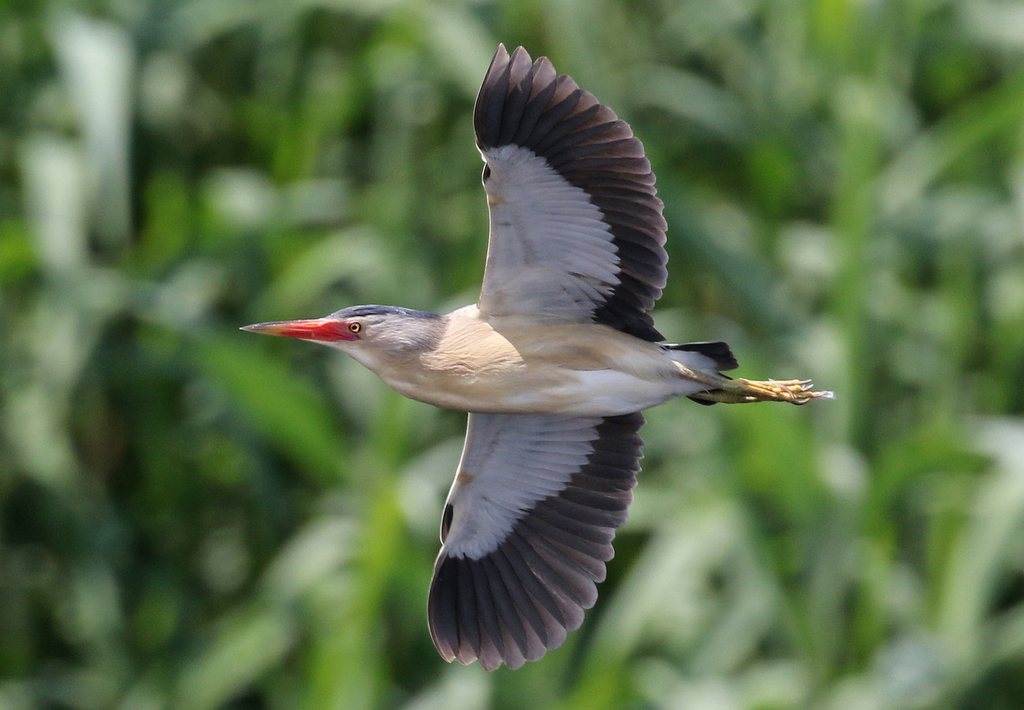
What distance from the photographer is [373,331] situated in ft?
10.4

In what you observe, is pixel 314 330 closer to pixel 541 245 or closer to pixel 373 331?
pixel 373 331

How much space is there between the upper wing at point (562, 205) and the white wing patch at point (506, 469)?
36cm

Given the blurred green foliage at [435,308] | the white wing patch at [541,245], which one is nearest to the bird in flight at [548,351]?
the white wing patch at [541,245]

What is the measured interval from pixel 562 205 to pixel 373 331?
0.48 meters

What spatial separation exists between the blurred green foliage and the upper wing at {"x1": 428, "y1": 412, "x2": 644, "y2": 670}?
0.58 m

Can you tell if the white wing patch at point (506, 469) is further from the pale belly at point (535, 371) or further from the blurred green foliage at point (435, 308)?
the blurred green foliage at point (435, 308)

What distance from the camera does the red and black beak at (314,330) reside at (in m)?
3.11

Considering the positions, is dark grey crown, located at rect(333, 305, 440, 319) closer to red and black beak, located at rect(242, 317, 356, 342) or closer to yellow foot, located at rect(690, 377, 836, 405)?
red and black beak, located at rect(242, 317, 356, 342)

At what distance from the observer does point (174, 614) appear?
5258 mm

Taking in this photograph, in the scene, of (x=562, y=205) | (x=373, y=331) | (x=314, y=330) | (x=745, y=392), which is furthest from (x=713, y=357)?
(x=314, y=330)

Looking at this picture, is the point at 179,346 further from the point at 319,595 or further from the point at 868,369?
the point at 868,369

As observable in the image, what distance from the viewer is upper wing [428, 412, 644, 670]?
3.47 meters

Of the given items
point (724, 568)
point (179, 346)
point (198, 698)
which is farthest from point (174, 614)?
point (724, 568)

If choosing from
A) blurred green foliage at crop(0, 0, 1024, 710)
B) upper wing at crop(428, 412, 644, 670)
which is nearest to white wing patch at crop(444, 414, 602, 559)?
Answer: upper wing at crop(428, 412, 644, 670)
